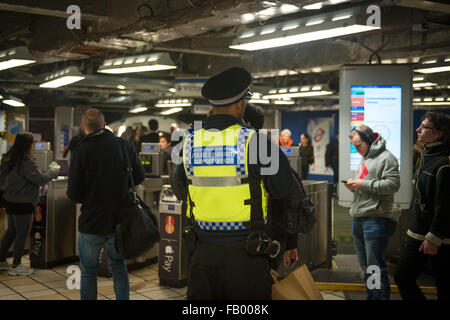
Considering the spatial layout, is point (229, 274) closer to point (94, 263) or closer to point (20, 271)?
point (94, 263)

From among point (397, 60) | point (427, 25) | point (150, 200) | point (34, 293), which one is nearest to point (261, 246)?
point (34, 293)

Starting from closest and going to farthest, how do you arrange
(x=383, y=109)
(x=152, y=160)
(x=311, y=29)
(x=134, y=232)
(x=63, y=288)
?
1. (x=134, y=232)
2. (x=311, y=29)
3. (x=63, y=288)
4. (x=383, y=109)
5. (x=152, y=160)

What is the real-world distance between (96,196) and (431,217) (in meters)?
2.47

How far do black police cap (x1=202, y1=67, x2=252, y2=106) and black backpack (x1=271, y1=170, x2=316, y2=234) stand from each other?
2.33 ft

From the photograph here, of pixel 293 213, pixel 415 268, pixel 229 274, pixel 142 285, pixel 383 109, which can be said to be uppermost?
pixel 383 109

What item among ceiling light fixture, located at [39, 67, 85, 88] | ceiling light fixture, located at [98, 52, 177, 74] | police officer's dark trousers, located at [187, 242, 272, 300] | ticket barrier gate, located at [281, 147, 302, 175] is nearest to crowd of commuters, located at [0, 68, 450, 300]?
police officer's dark trousers, located at [187, 242, 272, 300]

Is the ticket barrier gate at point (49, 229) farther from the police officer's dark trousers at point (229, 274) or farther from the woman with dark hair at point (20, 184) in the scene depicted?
the police officer's dark trousers at point (229, 274)

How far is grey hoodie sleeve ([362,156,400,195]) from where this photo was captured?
4.32 meters

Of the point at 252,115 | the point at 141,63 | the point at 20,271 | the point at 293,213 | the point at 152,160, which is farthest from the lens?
the point at 141,63

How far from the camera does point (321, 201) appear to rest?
6.06 m

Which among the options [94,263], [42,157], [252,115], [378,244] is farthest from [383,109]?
[42,157]

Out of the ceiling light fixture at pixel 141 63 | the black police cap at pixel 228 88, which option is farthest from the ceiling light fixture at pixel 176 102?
the black police cap at pixel 228 88

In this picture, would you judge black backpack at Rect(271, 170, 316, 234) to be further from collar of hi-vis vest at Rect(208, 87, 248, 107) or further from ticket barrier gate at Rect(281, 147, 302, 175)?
ticket barrier gate at Rect(281, 147, 302, 175)

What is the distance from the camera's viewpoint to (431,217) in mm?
3717
